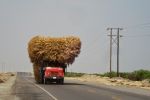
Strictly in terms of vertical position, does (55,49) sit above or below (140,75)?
above

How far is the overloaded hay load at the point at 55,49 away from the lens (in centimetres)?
4916

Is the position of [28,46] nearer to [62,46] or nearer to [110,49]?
[62,46]

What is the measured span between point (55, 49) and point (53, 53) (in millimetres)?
481

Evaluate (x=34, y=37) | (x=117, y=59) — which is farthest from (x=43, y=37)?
(x=117, y=59)

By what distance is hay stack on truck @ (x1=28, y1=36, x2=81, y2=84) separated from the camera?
161 feet

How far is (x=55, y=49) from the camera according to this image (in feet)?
162

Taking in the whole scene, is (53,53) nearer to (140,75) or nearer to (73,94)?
(73,94)

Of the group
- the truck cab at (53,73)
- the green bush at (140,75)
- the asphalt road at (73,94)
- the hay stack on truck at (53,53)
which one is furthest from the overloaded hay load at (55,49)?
the green bush at (140,75)

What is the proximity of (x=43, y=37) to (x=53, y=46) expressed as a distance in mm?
1539

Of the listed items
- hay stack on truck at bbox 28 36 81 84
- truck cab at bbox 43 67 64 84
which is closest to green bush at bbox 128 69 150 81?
hay stack on truck at bbox 28 36 81 84

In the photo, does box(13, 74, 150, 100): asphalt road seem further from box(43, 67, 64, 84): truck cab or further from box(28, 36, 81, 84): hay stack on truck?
box(28, 36, 81, 84): hay stack on truck

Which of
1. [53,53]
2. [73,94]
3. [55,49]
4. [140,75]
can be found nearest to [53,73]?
[53,53]

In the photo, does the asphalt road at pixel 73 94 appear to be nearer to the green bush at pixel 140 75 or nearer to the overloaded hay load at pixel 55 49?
the overloaded hay load at pixel 55 49

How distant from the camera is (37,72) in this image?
171ft
